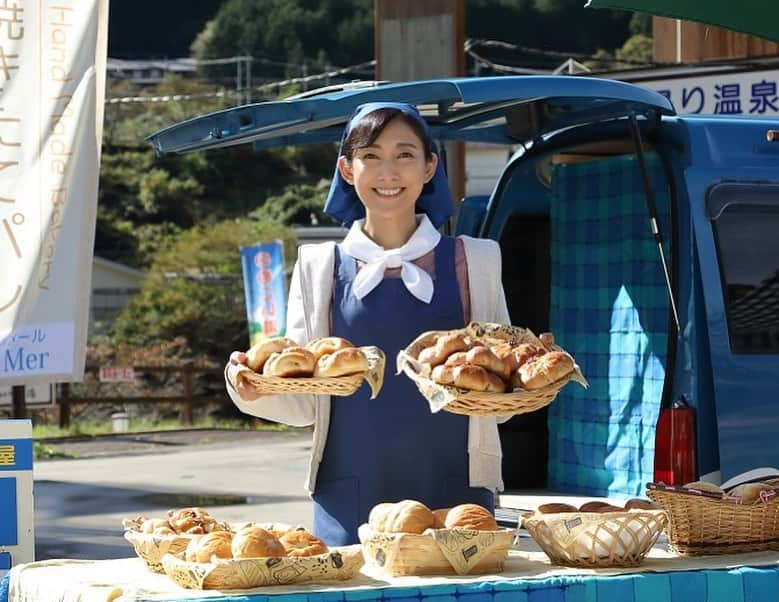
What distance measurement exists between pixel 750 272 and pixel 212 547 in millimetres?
3070

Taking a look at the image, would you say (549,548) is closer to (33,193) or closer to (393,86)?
(393,86)

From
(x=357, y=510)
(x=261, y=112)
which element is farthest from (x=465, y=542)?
(x=261, y=112)

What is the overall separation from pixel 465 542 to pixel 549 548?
0.28 metres

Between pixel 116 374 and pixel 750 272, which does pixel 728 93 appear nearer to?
pixel 750 272

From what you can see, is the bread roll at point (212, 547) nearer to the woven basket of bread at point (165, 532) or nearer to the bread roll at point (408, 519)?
the woven basket of bread at point (165, 532)

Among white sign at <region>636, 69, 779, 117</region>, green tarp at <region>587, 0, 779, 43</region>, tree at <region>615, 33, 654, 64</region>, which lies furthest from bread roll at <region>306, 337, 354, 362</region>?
tree at <region>615, 33, 654, 64</region>

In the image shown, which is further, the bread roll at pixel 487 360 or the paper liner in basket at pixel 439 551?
the bread roll at pixel 487 360

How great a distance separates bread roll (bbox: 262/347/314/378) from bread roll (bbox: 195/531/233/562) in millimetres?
446

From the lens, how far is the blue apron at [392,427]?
161 inches

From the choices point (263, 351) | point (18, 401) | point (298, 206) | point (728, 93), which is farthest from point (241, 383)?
point (298, 206)

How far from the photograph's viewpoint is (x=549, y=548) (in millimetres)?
3703

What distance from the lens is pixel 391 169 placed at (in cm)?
406

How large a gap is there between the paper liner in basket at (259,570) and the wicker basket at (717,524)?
2.92 ft

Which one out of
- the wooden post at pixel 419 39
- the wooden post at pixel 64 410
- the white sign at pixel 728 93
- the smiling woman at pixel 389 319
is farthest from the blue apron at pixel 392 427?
the wooden post at pixel 64 410
